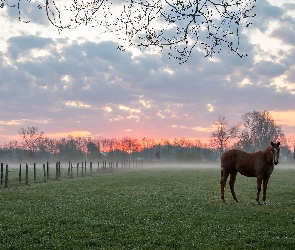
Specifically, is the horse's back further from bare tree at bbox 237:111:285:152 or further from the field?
bare tree at bbox 237:111:285:152

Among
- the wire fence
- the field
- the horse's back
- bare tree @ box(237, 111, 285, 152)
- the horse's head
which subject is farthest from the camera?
bare tree @ box(237, 111, 285, 152)

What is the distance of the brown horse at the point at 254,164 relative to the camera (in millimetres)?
19422

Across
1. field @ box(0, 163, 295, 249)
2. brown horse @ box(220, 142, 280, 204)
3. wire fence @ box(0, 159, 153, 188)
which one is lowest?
wire fence @ box(0, 159, 153, 188)

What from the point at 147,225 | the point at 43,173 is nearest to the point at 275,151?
the point at 147,225

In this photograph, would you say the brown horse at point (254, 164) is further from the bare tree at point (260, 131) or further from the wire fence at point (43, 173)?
the bare tree at point (260, 131)

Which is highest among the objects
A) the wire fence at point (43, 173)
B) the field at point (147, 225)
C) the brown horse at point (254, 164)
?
the brown horse at point (254, 164)

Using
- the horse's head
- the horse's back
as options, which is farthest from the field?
the horse's head

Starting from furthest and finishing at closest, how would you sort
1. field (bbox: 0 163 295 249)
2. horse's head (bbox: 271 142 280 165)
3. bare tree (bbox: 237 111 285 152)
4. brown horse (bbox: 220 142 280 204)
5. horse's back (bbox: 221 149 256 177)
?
bare tree (bbox: 237 111 285 152), horse's back (bbox: 221 149 256 177), brown horse (bbox: 220 142 280 204), horse's head (bbox: 271 142 280 165), field (bbox: 0 163 295 249)

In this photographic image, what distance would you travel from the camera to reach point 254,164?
20.2 meters

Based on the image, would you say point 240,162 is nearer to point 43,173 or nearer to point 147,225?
point 147,225

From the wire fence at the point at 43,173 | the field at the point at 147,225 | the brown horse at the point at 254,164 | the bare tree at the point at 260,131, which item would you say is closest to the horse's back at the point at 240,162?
the brown horse at the point at 254,164

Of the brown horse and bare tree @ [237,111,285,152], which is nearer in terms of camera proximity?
the brown horse

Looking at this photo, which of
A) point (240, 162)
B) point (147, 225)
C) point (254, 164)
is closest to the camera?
point (147, 225)

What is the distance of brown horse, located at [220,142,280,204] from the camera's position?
63.7ft
